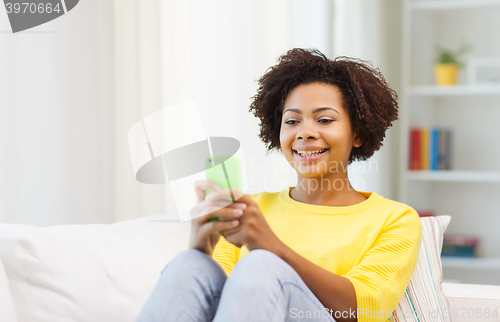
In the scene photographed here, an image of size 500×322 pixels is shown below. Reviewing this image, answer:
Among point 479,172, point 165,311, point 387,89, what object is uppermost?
point 387,89

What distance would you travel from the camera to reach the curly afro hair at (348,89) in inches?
45.9

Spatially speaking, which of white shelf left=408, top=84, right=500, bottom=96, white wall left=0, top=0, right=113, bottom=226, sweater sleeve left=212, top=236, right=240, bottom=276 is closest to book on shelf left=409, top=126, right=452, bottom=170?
white shelf left=408, top=84, right=500, bottom=96

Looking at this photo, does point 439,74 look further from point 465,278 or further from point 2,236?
point 2,236

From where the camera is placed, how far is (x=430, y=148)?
9.42 feet

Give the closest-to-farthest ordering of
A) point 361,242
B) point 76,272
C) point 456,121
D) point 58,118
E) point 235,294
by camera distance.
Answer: point 235,294 → point 76,272 → point 361,242 → point 58,118 → point 456,121

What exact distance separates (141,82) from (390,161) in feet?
5.69

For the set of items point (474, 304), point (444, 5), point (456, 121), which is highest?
point (444, 5)

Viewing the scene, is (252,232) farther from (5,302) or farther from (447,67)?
(447,67)

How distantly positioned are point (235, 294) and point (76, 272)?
334mm

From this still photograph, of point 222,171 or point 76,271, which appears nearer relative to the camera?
point 222,171

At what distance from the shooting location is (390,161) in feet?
9.50

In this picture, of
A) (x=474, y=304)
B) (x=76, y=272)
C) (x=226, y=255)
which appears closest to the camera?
(x=76, y=272)

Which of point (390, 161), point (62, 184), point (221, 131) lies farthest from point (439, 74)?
point (62, 184)

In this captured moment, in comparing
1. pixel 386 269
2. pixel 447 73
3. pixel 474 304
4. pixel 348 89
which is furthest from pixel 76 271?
pixel 447 73
